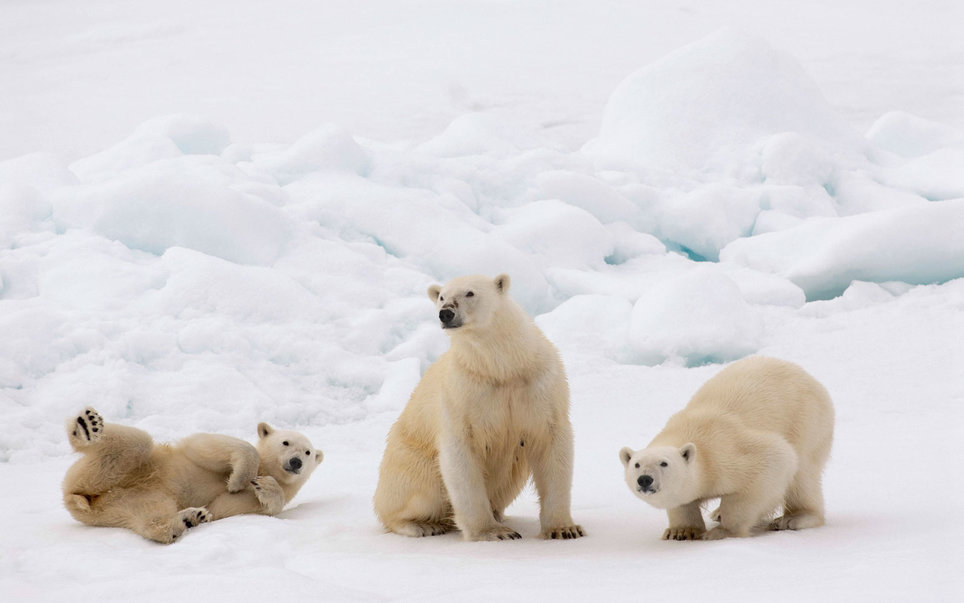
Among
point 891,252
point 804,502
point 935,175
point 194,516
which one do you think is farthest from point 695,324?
point 935,175

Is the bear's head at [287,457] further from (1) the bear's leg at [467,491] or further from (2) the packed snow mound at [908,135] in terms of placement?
(2) the packed snow mound at [908,135]

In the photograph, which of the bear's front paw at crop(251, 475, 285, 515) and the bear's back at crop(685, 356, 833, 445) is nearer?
the bear's back at crop(685, 356, 833, 445)

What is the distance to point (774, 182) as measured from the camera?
12492 mm

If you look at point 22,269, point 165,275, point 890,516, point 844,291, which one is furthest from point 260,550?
point 844,291

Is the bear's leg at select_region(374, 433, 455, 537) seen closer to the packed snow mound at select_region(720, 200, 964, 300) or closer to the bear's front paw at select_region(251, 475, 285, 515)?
the bear's front paw at select_region(251, 475, 285, 515)

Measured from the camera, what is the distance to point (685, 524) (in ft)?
12.6

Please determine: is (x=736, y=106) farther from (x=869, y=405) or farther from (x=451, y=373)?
(x=451, y=373)

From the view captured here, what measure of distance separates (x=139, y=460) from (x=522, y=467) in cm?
179

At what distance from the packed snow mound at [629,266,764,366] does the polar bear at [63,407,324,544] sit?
4.11 metres

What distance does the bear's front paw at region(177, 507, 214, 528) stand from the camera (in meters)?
4.25

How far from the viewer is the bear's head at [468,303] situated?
3812 mm

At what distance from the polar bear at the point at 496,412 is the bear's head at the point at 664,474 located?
1.38 feet

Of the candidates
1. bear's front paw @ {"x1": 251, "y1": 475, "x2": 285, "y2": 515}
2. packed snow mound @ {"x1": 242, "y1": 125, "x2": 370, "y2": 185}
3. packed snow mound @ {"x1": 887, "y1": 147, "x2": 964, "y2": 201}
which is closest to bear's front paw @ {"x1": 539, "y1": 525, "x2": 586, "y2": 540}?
bear's front paw @ {"x1": 251, "y1": 475, "x2": 285, "y2": 515}

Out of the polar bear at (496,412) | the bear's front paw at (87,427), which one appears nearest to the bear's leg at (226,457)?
the bear's front paw at (87,427)
